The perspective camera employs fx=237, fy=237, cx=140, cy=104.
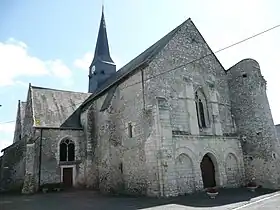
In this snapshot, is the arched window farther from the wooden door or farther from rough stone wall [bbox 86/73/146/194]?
rough stone wall [bbox 86/73/146/194]

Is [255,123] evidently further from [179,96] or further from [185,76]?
[179,96]

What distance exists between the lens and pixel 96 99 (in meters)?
22.0

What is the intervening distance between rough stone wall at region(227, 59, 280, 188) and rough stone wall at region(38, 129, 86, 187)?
14.0 meters

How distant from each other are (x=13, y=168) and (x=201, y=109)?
17331mm

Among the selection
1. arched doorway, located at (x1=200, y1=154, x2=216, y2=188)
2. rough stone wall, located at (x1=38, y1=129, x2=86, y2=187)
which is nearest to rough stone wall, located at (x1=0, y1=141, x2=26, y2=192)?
rough stone wall, located at (x1=38, y1=129, x2=86, y2=187)

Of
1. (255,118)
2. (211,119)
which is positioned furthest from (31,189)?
(255,118)

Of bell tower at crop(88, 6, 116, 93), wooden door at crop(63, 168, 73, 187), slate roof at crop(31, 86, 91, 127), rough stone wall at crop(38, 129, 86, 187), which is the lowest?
wooden door at crop(63, 168, 73, 187)

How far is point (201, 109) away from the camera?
57.9 ft

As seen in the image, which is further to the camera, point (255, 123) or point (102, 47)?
point (102, 47)

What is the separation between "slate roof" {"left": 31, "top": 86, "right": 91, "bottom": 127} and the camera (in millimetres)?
21845

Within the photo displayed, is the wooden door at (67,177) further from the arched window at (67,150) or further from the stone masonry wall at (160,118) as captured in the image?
the stone masonry wall at (160,118)

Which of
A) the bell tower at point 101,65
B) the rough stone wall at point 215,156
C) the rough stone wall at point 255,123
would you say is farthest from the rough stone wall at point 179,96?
the bell tower at point 101,65

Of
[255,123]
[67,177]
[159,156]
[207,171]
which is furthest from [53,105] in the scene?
[255,123]

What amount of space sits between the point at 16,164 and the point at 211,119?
17.6m
